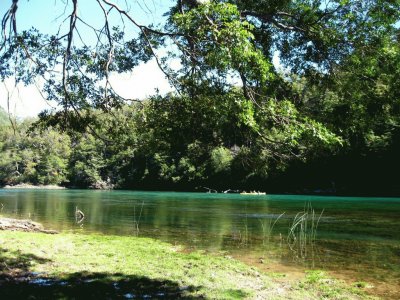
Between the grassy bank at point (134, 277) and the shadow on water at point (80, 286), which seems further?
the grassy bank at point (134, 277)

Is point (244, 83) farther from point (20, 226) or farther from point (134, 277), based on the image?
point (20, 226)

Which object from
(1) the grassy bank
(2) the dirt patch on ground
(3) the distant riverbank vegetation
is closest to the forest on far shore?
(3) the distant riverbank vegetation

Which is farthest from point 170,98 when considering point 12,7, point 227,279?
point 227,279

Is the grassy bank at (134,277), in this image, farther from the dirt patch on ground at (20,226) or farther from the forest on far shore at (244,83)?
the dirt patch on ground at (20,226)

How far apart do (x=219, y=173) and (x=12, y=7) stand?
88.9 m

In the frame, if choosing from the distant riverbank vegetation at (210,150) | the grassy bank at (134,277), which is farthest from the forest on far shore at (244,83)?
the grassy bank at (134,277)

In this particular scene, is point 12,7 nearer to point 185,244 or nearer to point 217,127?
point 217,127

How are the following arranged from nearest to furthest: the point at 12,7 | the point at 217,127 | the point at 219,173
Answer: the point at 12,7
the point at 217,127
the point at 219,173

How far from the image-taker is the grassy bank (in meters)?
7.68

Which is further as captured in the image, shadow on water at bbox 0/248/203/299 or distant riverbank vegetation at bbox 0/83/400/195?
distant riverbank vegetation at bbox 0/83/400/195

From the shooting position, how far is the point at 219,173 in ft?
312

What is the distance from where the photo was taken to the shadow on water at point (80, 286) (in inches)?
277

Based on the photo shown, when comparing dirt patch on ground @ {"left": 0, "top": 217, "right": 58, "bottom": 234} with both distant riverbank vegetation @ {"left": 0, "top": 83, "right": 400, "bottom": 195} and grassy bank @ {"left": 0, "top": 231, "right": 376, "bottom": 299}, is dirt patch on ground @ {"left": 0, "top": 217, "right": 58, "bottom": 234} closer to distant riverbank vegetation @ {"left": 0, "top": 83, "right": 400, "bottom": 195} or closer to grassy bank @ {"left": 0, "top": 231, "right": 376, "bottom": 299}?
distant riverbank vegetation @ {"left": 0, "top": 83, "right": 400, "bottom": 195}

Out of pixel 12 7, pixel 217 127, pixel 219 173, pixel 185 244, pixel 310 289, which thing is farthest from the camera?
pixel 219 173
